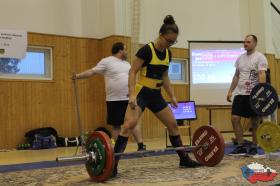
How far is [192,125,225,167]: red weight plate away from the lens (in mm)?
3930

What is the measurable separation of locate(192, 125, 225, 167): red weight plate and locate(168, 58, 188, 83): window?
5.18 metres

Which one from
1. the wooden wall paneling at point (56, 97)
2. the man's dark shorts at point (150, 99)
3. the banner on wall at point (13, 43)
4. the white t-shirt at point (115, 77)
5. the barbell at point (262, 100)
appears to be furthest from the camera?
the wooden wall paneling at point (56, 97)

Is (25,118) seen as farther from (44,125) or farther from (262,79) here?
(262,79)

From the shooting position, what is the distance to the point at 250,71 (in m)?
4.94

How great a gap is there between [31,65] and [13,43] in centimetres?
61

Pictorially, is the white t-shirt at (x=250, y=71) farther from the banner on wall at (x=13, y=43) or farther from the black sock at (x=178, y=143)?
the banner on wall at (x=13, y=43)

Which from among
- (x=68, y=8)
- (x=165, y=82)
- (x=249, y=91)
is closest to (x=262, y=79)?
(x=249, y=91)

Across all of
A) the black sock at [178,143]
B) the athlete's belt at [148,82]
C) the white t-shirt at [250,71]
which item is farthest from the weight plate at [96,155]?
the white t-shirt at [250,71]

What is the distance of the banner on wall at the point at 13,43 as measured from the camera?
7.12 metres

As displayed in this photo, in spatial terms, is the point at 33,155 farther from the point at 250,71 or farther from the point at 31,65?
the point at 250,71

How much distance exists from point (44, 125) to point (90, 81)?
51.1 inches

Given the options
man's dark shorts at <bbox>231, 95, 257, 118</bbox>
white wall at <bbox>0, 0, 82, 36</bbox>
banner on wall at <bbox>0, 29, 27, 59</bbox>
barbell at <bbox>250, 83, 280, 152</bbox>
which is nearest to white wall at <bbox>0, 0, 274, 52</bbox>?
white wall at <bbox>0, 0, 82, 36</bbox>

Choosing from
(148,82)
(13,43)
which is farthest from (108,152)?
(13,43)

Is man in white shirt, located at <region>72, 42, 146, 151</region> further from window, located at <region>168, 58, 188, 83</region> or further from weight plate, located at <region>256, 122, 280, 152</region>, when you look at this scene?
window, located at <region>168, 58, 188, 83</region>
